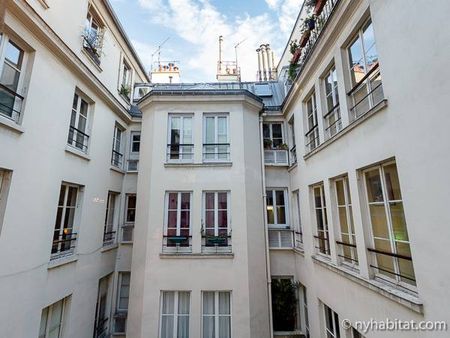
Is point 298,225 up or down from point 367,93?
down

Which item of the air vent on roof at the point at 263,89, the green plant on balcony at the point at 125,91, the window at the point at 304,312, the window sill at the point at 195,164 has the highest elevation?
the air vent on roof at the point at 263,89

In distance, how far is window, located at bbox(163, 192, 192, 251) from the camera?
7391 mm

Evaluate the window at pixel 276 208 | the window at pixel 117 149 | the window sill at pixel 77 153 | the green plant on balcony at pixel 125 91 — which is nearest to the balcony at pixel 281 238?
the window at pixel 276 208

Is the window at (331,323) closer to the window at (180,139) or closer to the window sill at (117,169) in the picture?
the window at (180,139)

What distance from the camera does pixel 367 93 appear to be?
4414 millimetres

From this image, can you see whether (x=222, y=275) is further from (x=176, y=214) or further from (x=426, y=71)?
(x=426, y=71)

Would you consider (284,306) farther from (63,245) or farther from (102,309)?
(63,245)

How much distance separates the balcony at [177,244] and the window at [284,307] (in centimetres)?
322

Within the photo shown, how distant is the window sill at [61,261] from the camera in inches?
217

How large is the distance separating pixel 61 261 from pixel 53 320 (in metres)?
1.49

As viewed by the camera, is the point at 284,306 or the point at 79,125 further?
the point at 284,306

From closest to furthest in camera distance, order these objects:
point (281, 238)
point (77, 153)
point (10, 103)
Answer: point (10, 103), point (77, 153), point (281, 238)

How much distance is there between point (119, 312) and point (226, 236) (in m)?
4.71

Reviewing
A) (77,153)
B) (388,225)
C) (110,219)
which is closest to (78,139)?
(77,153)
